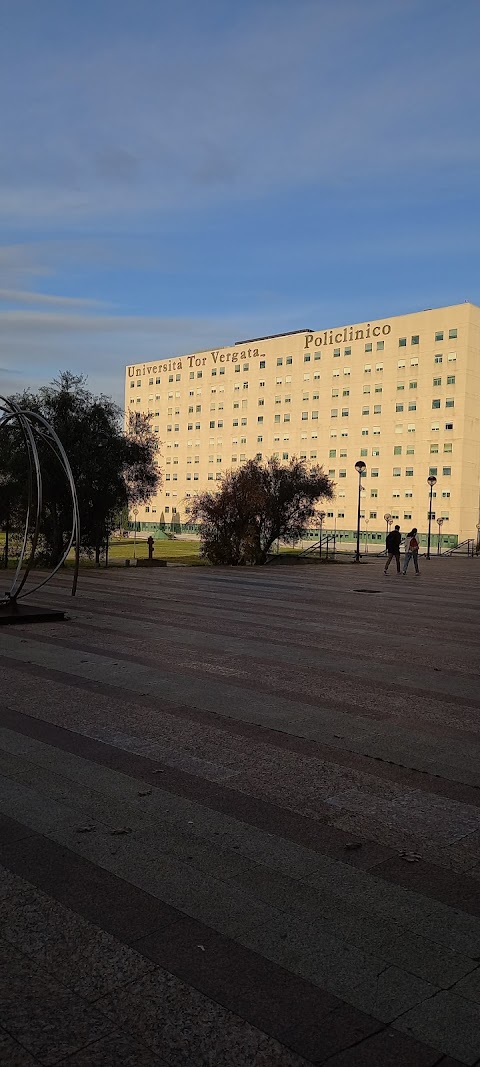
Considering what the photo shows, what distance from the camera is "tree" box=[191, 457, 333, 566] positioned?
35812 mm

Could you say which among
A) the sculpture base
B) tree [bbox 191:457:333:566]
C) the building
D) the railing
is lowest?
the sculpture base

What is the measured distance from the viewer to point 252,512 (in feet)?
119

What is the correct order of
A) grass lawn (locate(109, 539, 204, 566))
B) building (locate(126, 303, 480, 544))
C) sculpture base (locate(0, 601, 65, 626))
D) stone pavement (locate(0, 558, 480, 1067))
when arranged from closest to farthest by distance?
stone pavement (locate(0, 558, 480, 1067))
sculpture base (locate(0, 601, 65, 626))
grass lawn (locate(109, 539, 204, 566))
building (locate(126, 303, 480, 544))

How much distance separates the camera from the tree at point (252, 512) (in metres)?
35.8

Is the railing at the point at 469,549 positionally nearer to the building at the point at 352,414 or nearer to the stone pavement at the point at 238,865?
the building at the point at 352,414

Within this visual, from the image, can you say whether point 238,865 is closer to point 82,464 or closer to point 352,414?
point 82,464

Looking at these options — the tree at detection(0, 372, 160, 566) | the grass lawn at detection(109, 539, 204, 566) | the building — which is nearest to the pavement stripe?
the tree at detection(0, 372, 160, 566)

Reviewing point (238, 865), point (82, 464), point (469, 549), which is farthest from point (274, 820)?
point (469, 549)

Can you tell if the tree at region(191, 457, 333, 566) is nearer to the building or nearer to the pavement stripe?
the pavement stripe

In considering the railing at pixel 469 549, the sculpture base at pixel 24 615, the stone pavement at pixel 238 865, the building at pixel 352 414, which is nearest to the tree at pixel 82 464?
the sculpture base at pixel 24 615

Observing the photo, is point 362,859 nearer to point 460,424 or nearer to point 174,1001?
point 174,1001

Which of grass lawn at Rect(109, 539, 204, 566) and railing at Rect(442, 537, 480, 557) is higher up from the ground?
railing at Rect(442, 537, 480, 557)

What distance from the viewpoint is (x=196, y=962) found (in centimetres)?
339

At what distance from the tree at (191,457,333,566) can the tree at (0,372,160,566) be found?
5879mm
